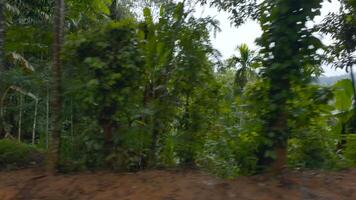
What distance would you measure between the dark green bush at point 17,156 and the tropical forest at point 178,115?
0.02 meters

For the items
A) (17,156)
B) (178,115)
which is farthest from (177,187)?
(17,156)

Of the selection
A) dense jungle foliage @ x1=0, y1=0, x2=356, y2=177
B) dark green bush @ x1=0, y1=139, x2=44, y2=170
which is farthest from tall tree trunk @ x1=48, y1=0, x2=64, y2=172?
dark green bush @ x1=0, y1=139, x2=44, y2=170

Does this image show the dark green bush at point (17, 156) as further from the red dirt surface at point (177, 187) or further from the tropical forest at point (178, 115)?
the red dirt surface at point (177, 187)

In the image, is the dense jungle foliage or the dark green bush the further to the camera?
the dark green bush

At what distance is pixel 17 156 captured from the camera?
23.5 feet

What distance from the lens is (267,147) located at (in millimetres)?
5418

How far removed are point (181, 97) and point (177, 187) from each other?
1689 mm

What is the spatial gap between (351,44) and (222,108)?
131 inches

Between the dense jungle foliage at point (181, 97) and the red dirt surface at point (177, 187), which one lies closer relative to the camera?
the red dirt surface at point (177, 187)

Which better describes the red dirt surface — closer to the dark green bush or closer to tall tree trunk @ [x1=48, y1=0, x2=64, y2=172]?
tall tree trunk @ [x1=48, y1=0, x2=64, y2=172]

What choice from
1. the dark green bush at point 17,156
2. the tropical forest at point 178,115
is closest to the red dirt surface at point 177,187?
the tropical forest at point 178,115

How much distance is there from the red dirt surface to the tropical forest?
0.01 metres

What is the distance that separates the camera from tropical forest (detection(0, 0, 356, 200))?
516cm

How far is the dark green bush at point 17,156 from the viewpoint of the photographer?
23.0ft
